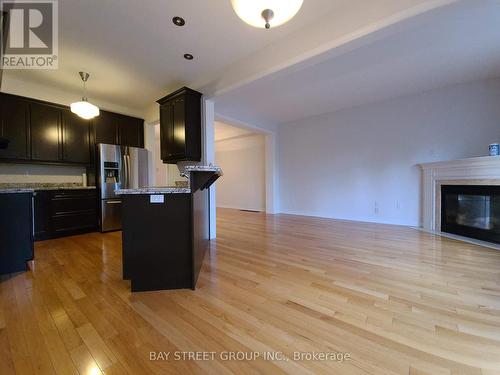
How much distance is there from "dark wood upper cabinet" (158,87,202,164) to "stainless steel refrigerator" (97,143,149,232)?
1162 millimetres

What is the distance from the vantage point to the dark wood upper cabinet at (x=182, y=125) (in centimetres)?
342

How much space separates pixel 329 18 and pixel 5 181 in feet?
17.8

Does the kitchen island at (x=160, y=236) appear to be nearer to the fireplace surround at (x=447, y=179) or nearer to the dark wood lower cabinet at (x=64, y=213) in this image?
the dark wood lower cabinet at (x=64, y=213)

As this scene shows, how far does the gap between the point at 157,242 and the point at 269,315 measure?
1112 millimetres

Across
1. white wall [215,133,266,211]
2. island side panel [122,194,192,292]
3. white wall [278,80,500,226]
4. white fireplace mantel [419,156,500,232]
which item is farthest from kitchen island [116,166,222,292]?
white wall [215,133,266,211]

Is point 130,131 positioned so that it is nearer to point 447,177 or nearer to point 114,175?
point 114,175

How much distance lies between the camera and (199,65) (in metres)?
3.07

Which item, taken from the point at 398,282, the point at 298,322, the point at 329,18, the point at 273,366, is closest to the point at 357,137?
the point at 329,18

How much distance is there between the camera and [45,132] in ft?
12.1

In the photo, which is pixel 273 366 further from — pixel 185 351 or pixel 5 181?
pixel 5 181

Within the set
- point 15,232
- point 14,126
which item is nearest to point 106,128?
point 14,126

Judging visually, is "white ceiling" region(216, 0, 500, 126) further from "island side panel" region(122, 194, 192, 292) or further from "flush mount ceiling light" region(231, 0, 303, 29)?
"island side panel" region(122, 194, 192, 292)

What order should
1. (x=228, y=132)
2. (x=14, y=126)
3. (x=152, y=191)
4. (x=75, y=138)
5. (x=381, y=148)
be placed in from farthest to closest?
(x=228, y=132) < (x=381, y=148) < (x=75, y=138) < (x=14, y=126) < (x=152, y=191)

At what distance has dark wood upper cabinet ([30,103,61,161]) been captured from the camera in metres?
3.55
